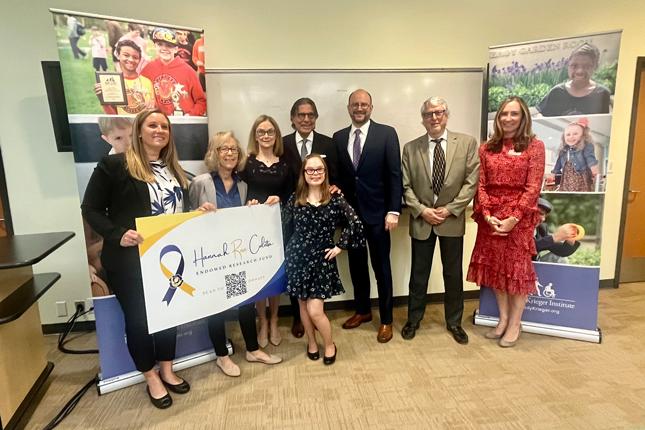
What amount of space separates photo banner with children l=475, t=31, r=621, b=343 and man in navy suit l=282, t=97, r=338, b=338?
1.24 metres

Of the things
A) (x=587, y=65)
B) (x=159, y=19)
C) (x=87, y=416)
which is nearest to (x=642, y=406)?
(x=587, y=65)

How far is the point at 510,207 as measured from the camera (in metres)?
2.56

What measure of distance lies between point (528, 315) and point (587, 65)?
1812 mm

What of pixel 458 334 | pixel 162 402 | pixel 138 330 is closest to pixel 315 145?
pixel 138 330

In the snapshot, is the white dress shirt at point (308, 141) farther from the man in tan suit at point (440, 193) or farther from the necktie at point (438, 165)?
the necktie at point (438, 165)

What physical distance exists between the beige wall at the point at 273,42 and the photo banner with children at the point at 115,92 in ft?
1.92

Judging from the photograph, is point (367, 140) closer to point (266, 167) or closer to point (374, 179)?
point (374, 179)

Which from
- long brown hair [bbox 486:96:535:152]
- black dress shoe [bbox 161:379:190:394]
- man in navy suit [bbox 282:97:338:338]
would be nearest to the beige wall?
man in navy suit [bbox 282:97:338:338]

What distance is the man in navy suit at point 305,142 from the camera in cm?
265

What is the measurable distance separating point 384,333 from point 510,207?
1.22 metres

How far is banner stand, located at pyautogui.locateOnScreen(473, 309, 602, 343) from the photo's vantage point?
275 centimetres

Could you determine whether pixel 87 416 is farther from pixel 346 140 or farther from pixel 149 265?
Result: pixel 346 140

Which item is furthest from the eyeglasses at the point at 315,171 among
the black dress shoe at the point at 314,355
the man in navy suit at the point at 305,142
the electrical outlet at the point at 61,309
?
the electrical outlet at the point at 61,309

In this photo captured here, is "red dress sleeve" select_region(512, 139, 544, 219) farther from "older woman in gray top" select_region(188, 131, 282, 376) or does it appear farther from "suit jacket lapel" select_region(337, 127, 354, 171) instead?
"older woman in gray top" select_region(188, 131, 282, 376)
